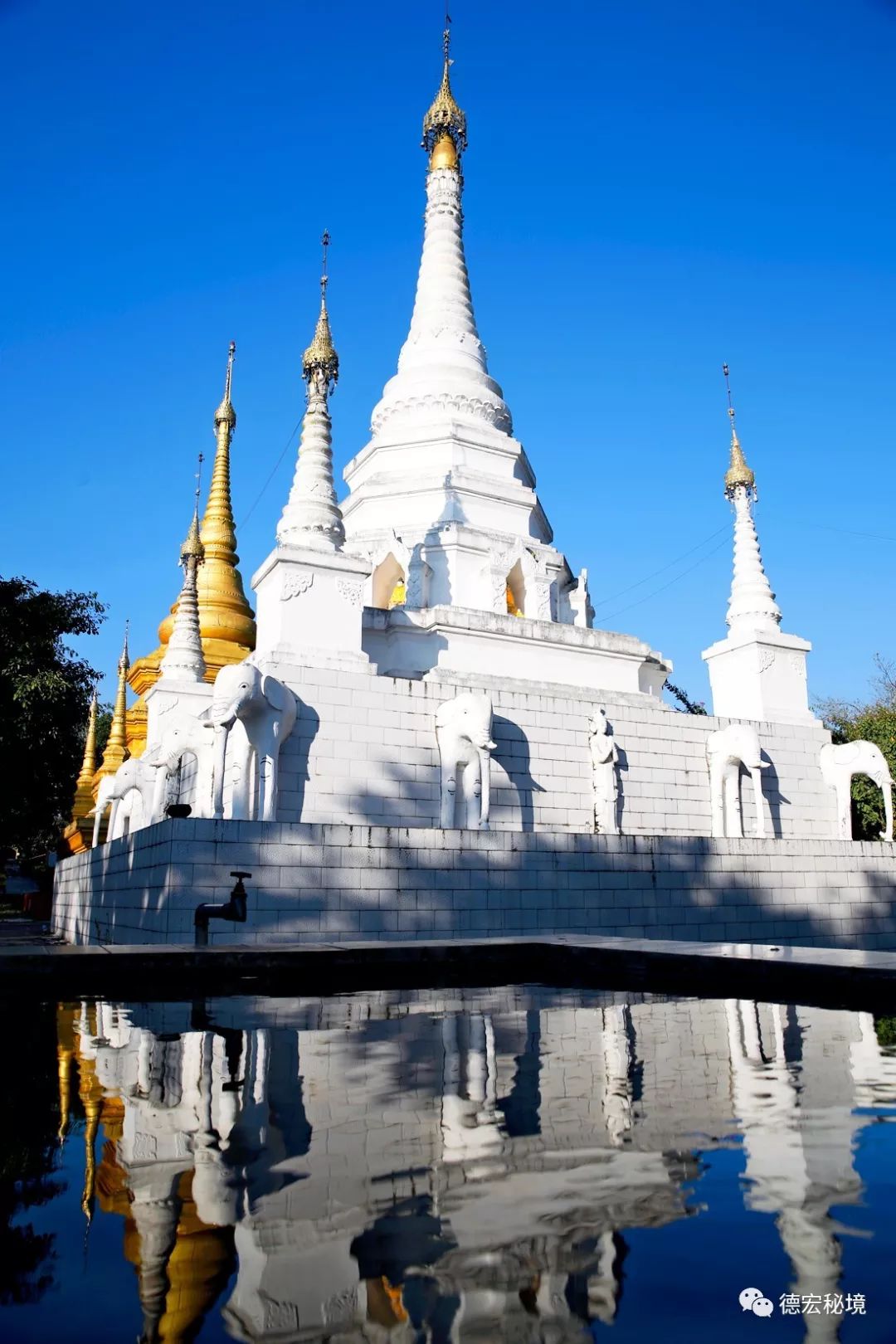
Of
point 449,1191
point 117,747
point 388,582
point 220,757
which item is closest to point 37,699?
point 117,747

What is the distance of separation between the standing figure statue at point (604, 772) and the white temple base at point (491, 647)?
217cm

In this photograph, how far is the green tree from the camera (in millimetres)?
30578

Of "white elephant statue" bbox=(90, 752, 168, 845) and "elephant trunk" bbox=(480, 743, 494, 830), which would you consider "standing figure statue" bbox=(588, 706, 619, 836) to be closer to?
"elephant trunk" bbox=(480, 743, 494, 830)

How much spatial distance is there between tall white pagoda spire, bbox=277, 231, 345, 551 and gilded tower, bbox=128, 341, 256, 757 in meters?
7.55

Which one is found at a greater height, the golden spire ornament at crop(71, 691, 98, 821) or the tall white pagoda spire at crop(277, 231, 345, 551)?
the tall white pagoda spire at crop(277, 231, 345, 551)

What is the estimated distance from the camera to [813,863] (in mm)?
16578

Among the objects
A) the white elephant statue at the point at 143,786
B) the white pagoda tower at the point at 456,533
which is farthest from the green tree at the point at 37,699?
the white pagoda tower at the point at 456,533

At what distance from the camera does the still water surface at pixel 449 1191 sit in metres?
2.19

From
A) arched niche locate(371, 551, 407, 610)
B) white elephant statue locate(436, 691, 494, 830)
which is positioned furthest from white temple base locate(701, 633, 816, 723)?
white elephant statue locate(436, 691, 494, 830)

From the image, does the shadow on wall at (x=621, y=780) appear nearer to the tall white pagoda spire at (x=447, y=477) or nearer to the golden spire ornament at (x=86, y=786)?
the tall white pagoda spire at (x=447, y=477)

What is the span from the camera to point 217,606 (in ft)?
92.8

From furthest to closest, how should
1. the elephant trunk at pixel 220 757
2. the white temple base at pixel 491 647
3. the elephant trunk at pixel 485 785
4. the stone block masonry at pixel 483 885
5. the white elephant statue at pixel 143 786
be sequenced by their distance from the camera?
the white temple base at pixel 491 647, the white elephant statue at pixel 143 786, the elephant trunk at pixel 485 785, the elephant trunk at pixel 220 757, the stone block masonry at pixel 483 885

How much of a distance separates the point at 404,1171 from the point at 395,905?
10172mm

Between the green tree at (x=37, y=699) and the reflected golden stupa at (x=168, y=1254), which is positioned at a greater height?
the green tree at (x=37, y=699)
